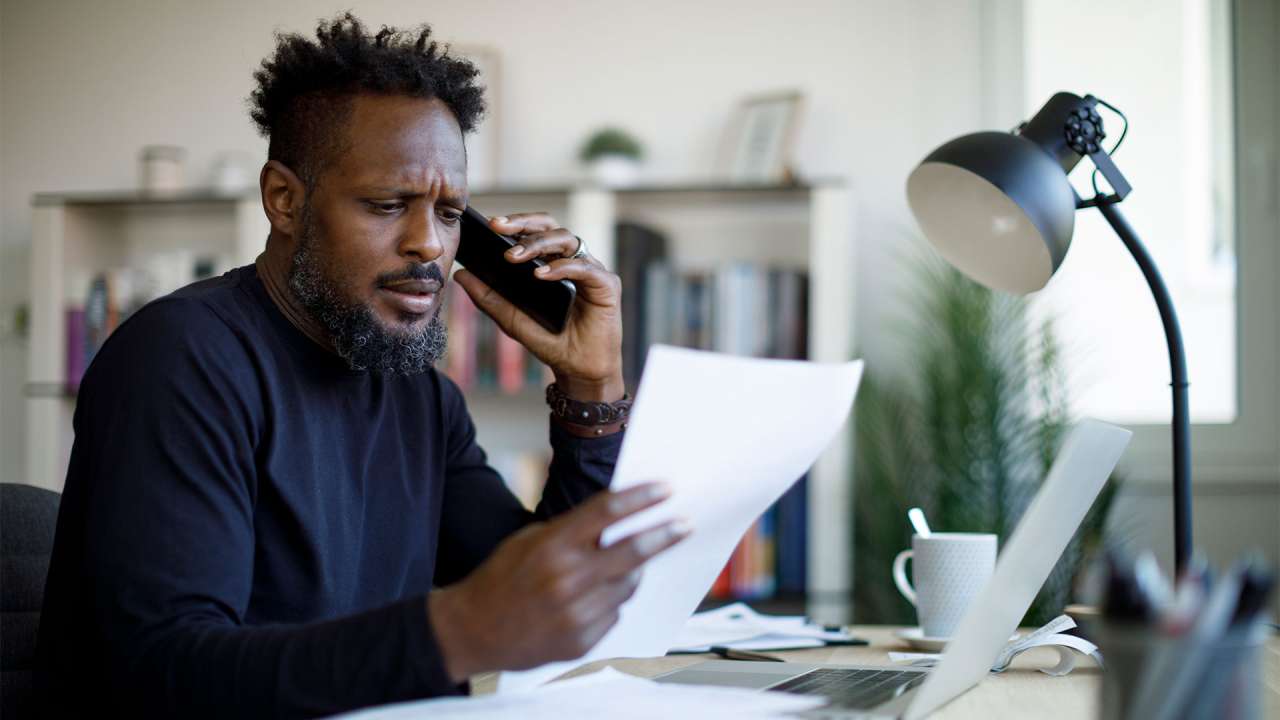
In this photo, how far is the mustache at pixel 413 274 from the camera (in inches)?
48.1

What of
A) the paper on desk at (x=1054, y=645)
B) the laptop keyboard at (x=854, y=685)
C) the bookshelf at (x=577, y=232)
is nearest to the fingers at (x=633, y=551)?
the laptop keyboard at (x=854, y=685)

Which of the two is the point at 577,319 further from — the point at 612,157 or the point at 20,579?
the point at 612,157

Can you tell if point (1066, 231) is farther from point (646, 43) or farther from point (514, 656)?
point (646, 43)

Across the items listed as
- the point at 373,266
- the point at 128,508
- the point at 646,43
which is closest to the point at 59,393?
the point at 646,43

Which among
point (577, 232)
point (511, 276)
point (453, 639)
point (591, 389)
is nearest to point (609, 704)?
point (453, 639)

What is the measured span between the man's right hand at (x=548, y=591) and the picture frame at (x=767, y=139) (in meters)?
2.18

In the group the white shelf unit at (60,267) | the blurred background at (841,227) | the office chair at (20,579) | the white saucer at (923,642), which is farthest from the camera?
the white shelf unit at (60,267)

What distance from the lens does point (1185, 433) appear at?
1215mm

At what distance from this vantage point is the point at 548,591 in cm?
72

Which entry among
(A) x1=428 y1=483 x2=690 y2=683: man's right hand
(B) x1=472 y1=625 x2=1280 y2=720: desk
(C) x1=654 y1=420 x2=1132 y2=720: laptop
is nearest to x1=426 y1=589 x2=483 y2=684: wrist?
(A) x1=428 y1=483 x2=690 y2=683: man's right hand

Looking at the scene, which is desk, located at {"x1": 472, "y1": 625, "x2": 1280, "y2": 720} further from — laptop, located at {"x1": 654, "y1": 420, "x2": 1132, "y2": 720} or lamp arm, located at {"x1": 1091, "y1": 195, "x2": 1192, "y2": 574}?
lamp arm, located at {"x1": 1091, "y1": 195, "x2": 1192, "y2": 574}

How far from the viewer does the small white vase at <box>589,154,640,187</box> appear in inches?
116

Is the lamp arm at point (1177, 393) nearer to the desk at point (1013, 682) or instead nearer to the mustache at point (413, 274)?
the desk at point (1013, 682)

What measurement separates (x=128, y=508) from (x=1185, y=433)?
3.31 feet
